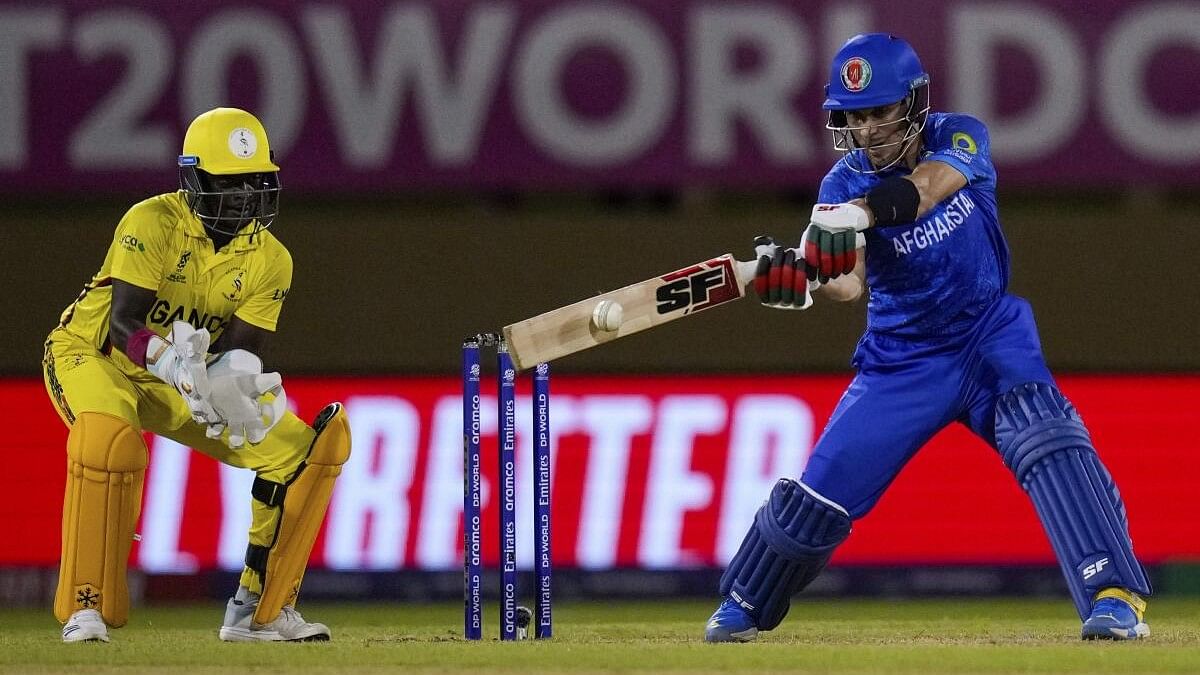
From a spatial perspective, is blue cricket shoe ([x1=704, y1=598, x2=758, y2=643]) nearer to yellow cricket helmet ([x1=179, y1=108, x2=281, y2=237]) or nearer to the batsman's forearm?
the batsman's forearm

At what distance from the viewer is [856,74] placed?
5699 millimetres

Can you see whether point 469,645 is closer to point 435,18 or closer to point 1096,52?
point 435,18

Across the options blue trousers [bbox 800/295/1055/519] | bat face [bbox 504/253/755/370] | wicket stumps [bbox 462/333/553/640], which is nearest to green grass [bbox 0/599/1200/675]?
wicket stumps [bbox 462/333/553/640]

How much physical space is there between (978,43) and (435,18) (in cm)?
221

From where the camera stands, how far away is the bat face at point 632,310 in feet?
18.3

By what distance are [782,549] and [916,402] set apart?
521mm

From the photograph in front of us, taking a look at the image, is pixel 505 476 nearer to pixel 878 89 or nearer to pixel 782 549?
pixel 782 549

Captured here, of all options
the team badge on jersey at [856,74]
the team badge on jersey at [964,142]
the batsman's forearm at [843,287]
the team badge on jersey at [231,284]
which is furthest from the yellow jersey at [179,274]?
the team badge on jersey at [964,142]

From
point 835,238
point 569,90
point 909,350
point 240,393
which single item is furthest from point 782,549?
point 569,90

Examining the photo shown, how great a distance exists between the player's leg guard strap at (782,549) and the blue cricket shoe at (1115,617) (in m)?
0.68

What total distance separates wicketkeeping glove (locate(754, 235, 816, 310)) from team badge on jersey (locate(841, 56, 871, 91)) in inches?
18.2

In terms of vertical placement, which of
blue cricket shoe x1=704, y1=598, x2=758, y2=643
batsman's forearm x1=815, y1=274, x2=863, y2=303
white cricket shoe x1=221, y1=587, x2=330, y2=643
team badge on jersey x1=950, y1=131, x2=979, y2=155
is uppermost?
team badge on jersey x1=950, y1=131, x2=979, y2=155

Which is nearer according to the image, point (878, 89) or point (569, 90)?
point (878, 89)

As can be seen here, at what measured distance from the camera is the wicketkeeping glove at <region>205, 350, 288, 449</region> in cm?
568
